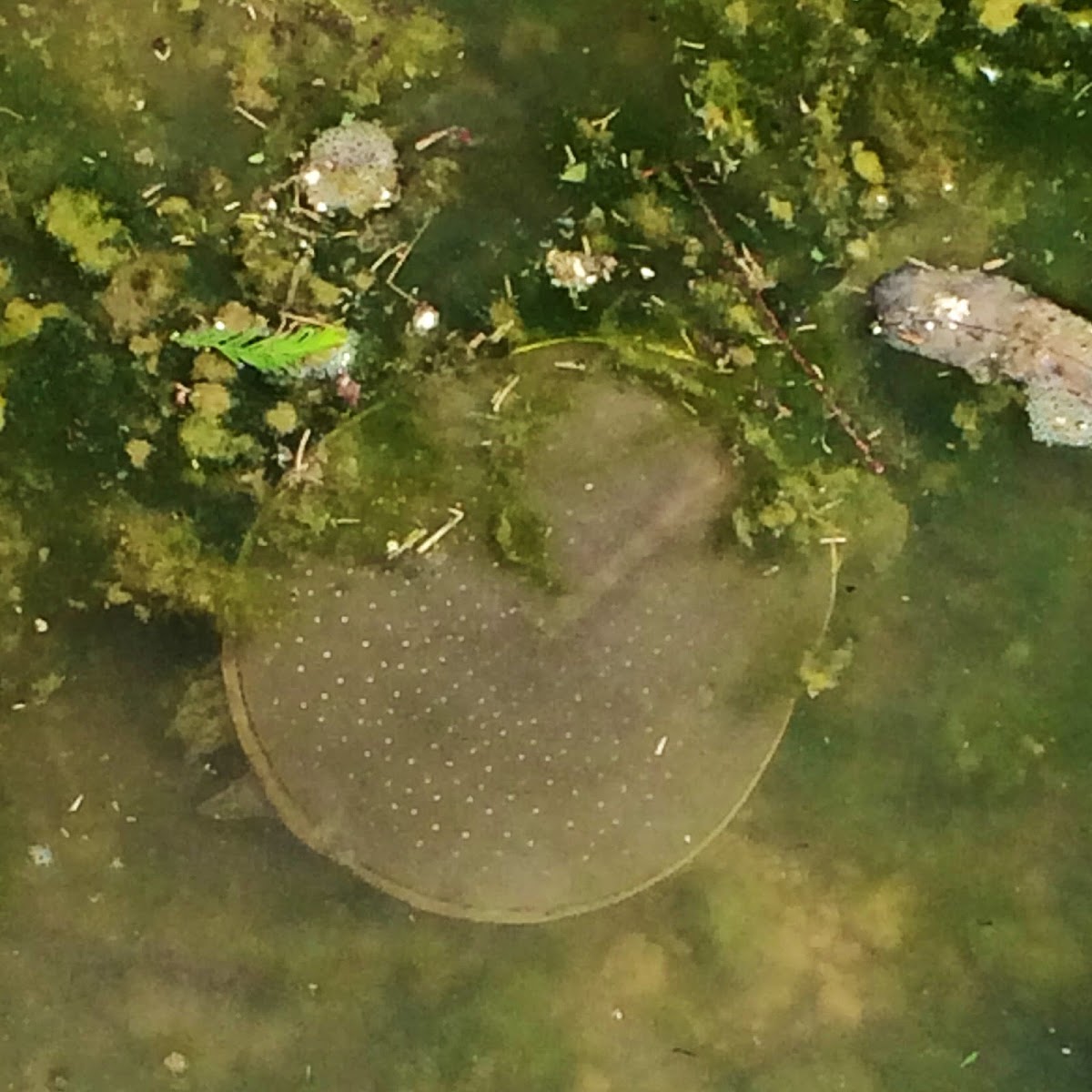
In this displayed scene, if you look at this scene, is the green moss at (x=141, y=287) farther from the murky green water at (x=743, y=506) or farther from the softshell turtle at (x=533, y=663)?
the softshell turtle at (x=533, y=663)

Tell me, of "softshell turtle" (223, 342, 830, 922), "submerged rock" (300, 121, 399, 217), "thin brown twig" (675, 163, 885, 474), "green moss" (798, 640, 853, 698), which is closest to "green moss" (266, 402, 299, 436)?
"softshell turtle" (223, 342, 830, 922)

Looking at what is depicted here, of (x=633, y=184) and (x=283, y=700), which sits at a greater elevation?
(x=633, y=184)

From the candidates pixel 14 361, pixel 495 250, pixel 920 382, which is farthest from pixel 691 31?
pixel 14 361

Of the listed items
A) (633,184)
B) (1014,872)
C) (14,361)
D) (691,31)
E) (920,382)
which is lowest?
(1014,872)

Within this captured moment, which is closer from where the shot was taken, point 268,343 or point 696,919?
point 268,343

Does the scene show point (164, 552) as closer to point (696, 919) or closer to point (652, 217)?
point (652, 217)

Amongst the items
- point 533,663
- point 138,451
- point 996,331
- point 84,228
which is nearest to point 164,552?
point 138,451

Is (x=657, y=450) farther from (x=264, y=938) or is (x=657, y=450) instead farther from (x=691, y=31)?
(x=264, y=938)
